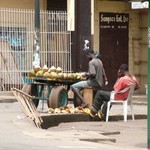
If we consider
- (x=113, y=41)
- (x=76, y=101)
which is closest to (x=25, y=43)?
(x=113, y=41)

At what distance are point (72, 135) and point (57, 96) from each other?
406 cm

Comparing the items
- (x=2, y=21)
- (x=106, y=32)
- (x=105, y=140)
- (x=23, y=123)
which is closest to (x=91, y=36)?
(x=106, y=32)

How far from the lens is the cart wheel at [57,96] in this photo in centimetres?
1528

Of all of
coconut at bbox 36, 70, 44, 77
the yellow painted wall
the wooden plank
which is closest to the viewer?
the wooden plank

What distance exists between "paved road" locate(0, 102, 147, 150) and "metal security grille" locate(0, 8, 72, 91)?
5937 mm

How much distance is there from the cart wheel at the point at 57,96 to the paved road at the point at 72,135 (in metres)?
0.96

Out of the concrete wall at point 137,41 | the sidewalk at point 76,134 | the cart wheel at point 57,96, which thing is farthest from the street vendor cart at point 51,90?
A: the concrete wall at point 137,41

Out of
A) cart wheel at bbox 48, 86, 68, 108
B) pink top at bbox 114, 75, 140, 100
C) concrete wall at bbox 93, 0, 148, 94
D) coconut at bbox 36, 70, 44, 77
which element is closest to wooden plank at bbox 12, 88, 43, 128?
cart wheel at bbox 48, 86, 68, 108

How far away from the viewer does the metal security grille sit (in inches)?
837

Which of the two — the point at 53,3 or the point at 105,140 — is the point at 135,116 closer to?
the point at 105,140

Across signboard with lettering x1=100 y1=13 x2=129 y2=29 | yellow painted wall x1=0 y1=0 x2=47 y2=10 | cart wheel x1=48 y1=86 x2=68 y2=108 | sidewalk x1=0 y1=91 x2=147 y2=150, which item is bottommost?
Result: sidewalk x1=0 y1=91 x2=147 y2=150

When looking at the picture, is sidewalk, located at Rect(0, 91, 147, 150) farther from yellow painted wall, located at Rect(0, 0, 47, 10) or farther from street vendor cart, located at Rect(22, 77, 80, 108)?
yellow painted wall, located at Rect(0, 0, 47, 10)

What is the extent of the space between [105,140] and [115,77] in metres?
13.1

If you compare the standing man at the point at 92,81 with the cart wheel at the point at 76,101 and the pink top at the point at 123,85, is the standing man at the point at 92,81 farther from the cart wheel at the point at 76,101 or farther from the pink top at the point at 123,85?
the pink top at the point at 123,85
